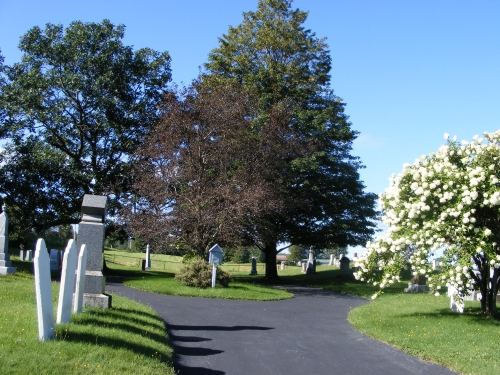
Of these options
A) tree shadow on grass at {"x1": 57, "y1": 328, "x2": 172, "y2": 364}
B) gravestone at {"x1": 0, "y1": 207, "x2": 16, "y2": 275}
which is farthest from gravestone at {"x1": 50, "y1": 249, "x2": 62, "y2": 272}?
tree shadow on grass at {"x1": 57, "y1": 328, "x2": 172, "y2": 364}

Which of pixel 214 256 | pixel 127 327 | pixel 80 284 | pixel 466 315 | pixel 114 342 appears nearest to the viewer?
pixel 114 342

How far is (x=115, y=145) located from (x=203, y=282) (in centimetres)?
1326

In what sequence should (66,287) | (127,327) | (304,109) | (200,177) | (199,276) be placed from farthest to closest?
1. (304,109)
2. (200,177)
3. (199,276)
4. (127,327)
5. (66,287)

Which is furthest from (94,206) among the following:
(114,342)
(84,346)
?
(84,346)

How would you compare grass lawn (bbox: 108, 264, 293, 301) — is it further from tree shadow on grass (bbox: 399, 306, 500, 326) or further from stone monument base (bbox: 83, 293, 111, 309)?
stone monument base (bbox: 83, 293, 111, 309)

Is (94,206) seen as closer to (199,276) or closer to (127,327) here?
(127,327)

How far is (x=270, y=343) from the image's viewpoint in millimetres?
11508

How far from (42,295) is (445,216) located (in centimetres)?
932

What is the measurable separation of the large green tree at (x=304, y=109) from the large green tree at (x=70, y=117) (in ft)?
16.6

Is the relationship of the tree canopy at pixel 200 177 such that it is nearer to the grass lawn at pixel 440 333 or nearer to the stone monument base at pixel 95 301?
the grass lawn at pixel 440 333

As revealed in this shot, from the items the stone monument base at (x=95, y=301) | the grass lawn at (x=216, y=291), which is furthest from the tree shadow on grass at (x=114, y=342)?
the grass lawn at (x=216, y=291)

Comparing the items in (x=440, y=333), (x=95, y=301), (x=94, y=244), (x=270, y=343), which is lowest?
(x=270, y=343)

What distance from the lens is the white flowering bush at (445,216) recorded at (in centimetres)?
1284

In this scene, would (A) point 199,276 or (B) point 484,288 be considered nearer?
(B) point 484,288
